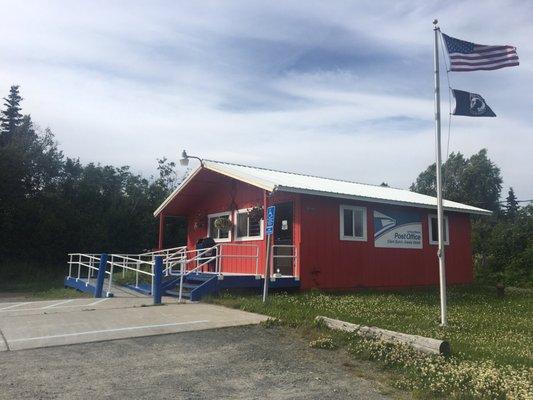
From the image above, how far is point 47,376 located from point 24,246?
81.2 ft

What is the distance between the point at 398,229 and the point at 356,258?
2219 millimetres

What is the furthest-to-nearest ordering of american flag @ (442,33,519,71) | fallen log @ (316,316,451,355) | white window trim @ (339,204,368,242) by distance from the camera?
white window trim @ (339,204,368,242), american flag @ (442,33,519,71), fallen log @ (316,316,451,355)

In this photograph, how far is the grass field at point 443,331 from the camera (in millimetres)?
5773

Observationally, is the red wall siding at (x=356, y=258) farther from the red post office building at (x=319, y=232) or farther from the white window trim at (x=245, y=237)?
the white window trim at (x=245, y=237)

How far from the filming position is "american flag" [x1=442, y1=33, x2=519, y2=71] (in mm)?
10172

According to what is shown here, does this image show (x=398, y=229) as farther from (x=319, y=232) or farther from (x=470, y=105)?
(x=470, y=105)

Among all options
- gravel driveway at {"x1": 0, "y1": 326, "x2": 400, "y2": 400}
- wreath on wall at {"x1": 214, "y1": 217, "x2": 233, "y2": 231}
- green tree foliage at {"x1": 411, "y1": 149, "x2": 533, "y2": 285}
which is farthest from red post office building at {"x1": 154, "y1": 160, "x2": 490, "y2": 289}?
green tree foliage at {"x1": 411, "y1": 149, "x2": 533, "y2": 285}

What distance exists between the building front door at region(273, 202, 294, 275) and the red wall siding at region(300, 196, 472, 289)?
0.66 m

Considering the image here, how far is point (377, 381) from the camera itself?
6.07 metres

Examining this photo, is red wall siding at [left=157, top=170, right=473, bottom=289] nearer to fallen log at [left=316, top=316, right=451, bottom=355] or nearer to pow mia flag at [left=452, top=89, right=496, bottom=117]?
pow mia flag at [left=452, top=89, right=496, bottom=117]

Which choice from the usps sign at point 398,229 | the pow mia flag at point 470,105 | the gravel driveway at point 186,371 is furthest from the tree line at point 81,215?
the gravel driveway at point 186,371

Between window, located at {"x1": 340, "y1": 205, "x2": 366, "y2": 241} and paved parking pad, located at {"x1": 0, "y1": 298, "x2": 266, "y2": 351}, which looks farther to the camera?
window, located at {"x1": 340, "y1": 205, "x2": 366, "y2": 241}

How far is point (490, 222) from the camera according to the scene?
4509cm

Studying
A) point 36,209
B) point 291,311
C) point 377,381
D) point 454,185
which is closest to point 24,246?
point 36,209
